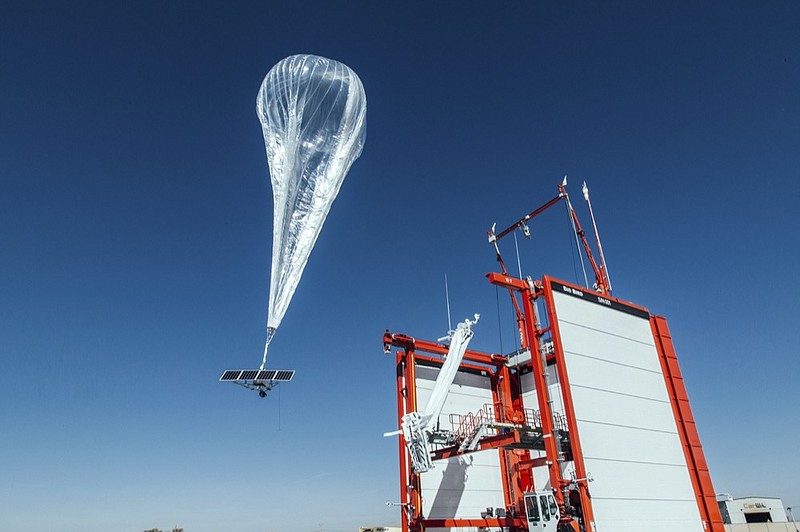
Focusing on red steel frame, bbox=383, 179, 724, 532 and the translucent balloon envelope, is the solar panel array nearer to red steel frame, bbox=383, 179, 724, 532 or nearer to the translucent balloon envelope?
the translucent balloon envelope

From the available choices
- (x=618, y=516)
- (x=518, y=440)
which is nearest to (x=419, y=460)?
(x=518, y=440)

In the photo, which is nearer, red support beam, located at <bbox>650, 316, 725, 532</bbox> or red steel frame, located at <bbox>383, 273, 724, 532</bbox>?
red steel frame, located at <bbox>383, 273, 724, 532</bbox>

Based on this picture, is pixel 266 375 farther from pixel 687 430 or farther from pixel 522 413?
pixel 687 430

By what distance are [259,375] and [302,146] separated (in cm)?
829

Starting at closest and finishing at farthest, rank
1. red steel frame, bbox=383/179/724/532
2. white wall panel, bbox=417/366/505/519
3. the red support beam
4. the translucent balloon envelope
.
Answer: the translucent balloon envelope → red steel frame, bbox=383/179/724/532 → the red support beam → white wall panel, bbox=417/366/505/519

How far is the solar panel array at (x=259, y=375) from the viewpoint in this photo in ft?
61.0

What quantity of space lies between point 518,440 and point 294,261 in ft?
46.8

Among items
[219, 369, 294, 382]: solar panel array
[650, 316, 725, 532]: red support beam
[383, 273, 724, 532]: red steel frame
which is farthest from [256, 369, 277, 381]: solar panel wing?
[650, 316, 725, 532]: red support beam

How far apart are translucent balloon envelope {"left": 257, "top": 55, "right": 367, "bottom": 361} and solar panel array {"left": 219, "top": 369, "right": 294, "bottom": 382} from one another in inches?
91.5

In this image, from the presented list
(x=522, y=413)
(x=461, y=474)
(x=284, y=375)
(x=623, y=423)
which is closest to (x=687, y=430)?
(x=623, y=423)

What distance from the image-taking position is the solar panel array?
18594 millimetres

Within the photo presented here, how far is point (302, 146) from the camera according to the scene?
16.2m

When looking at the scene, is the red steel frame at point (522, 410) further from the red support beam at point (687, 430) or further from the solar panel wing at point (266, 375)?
the solar panel wing at point (266, 375)

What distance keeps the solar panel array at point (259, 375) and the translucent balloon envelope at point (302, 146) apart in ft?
7.62
